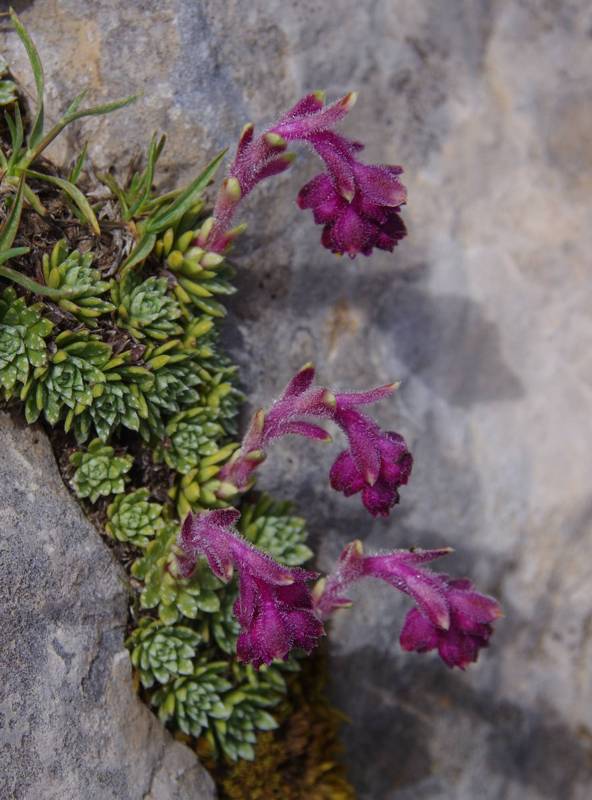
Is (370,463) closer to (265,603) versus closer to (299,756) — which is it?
(265,603)

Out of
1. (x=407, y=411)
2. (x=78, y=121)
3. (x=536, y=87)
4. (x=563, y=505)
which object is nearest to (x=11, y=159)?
(x=78, y=121)

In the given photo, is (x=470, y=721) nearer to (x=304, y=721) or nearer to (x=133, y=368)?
(x=304, y=721)

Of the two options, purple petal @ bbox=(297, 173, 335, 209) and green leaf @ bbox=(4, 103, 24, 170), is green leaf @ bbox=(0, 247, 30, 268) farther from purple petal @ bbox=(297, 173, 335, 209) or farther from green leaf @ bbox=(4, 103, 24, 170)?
purple petal @ bbox=(297, 173, 335, 209)

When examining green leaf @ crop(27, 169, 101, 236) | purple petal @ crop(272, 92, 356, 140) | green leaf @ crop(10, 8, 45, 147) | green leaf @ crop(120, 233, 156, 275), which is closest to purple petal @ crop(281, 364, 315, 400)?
green leaf @ crop(120, 233, 156, 275)

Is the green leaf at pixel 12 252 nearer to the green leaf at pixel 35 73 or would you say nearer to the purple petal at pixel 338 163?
the green leaf at pixel 35 73

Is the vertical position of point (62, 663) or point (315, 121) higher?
point (315, 121)

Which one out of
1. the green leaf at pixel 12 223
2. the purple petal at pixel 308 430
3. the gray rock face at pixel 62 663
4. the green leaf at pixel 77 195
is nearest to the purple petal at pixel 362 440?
the purple petal at pixel 308 430

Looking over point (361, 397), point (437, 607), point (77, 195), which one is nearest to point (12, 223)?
point (77, 195)
